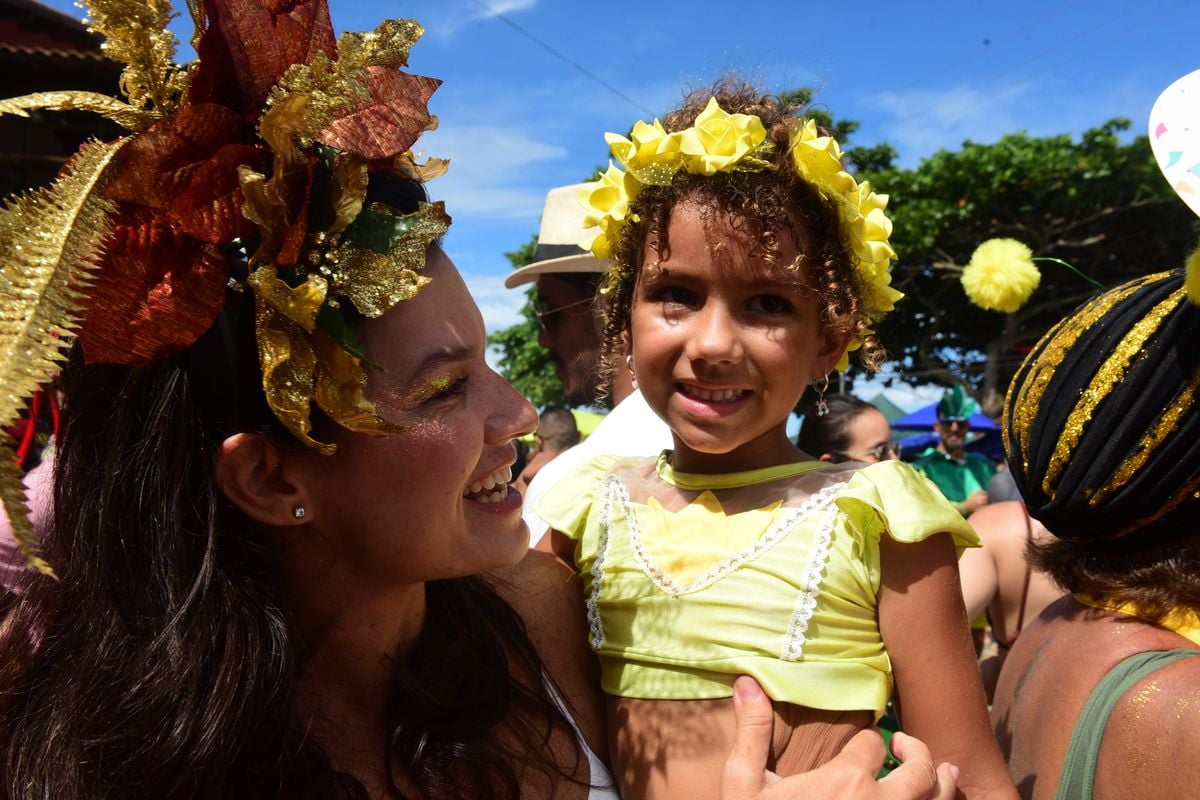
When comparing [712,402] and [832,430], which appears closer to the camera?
[712,402]

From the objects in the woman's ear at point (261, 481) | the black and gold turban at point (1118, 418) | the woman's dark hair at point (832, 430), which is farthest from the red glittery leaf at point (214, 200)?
the woman's dark hair at point (832, 430)

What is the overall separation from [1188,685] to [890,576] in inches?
19.5

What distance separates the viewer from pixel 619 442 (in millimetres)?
2834

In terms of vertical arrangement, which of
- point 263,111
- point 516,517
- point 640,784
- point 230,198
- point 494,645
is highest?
point 263,111

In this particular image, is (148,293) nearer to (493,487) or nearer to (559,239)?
(493,487)

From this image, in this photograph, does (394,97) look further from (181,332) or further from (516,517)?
(516,517)

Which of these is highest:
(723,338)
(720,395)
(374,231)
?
(374,231)

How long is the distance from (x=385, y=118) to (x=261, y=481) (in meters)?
0.60

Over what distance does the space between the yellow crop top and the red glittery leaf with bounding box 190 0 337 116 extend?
1126mm

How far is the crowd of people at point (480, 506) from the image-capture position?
1329mm

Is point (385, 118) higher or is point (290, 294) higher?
point (385, 118)

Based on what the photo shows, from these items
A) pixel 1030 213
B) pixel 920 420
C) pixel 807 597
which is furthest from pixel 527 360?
pixel 807 597

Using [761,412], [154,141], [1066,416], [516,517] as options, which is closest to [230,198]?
[154,141]

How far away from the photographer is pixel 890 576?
1773 millimetres
